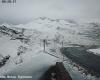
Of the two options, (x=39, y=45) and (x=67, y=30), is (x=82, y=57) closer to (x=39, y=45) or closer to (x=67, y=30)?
(x=67, y=30)

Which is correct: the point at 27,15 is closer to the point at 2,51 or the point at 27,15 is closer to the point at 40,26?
the point at 40,26

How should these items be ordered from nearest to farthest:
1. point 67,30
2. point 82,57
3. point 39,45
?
1. point 39,45
2. point 67,30
3. point 82,57

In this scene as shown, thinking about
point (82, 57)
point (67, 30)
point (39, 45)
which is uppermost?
point (67, 30)

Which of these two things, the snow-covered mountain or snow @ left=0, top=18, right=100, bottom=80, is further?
the snow-covered mountain

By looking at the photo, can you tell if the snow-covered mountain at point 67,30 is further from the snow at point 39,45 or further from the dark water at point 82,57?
the dark water at point 82,57

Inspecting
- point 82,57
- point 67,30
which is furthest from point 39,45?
point 82,57

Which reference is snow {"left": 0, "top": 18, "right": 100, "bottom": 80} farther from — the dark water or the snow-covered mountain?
the dark water

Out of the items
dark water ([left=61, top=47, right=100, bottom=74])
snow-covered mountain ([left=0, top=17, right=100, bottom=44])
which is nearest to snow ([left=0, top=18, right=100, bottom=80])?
snow-covered mountain ([left=0, top=17, right=100, bottom=44])

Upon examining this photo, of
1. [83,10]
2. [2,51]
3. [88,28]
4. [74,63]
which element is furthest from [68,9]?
[2,51]
